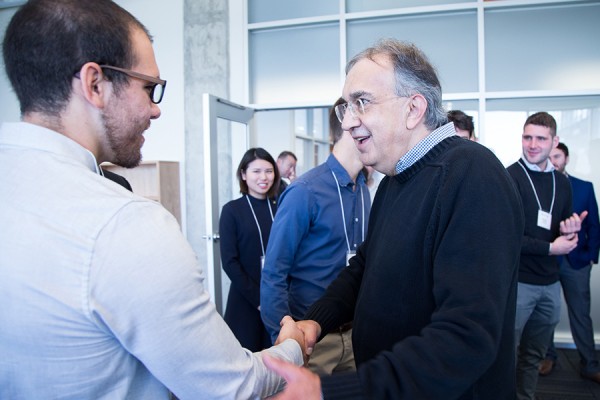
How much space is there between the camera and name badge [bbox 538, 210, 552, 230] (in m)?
2.72

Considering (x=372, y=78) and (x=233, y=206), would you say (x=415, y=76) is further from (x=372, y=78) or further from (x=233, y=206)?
(x=233, y=206)

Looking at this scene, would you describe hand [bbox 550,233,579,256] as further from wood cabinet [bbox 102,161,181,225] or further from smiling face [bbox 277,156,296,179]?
wood cabinet [bbox 102,161,181,225]

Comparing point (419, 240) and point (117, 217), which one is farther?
point (419, 240)

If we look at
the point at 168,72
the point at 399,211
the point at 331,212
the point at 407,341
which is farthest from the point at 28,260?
the point at 168,72

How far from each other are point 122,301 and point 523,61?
4.52 m

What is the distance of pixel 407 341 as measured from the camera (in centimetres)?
94

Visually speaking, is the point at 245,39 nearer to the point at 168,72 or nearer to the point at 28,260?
the point at 168,72

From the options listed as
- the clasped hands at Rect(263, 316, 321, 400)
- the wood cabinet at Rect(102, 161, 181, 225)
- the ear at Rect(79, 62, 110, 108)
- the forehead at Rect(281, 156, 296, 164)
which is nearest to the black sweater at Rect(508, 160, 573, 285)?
the clasped hands at Rect(263, 316, 321, 400)

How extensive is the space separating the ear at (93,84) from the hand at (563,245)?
261 cm

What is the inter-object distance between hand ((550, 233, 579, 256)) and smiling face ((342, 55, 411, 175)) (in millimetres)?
1819

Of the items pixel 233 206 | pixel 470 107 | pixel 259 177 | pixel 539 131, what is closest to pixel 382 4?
pixel 470 107

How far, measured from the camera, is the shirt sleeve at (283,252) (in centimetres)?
195

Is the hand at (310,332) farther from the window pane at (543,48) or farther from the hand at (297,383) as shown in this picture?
the window pane at (543,48)

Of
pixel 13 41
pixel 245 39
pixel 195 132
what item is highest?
pixel 245 39
